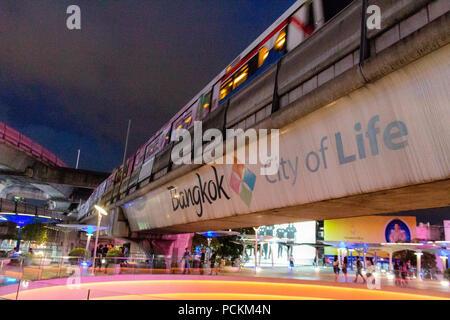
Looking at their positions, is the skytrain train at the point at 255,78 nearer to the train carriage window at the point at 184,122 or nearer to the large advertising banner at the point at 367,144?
the train carriage window at the point at 184,122

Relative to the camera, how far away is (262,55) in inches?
441

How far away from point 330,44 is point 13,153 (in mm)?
31267

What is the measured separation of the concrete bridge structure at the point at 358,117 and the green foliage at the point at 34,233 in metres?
63.6

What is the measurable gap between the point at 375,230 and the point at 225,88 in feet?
Result: 189

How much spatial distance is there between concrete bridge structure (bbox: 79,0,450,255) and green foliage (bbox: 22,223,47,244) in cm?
6360

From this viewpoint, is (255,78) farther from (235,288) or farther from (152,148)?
(152,148)

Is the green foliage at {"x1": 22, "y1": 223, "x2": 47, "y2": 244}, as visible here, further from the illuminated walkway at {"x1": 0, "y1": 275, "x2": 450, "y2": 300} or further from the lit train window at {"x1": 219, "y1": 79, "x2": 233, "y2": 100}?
the lit train window at {"x1": 219, "y1": 79, "x2": 233, "y2": 100}

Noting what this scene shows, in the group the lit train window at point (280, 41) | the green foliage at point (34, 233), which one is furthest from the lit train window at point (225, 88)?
the green foliage at point (34, 233)

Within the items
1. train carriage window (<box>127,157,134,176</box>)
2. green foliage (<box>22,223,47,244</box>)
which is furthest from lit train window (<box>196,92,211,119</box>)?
green foliage (<box>22,223,47,244</box>)

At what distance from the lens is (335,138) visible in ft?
23.0

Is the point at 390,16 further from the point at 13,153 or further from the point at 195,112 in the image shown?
the point at 13,153

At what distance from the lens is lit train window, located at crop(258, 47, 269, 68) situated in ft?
35.9
